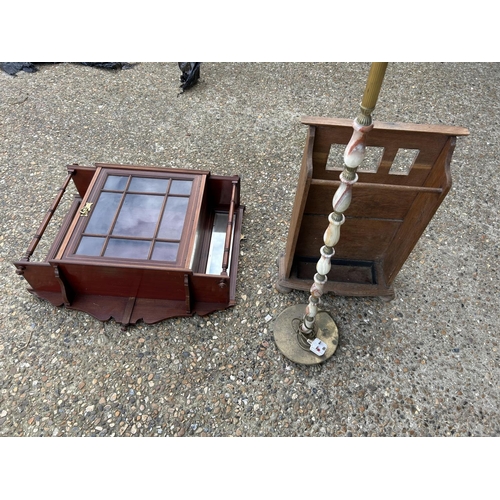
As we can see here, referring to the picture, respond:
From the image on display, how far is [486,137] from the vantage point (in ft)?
16.5

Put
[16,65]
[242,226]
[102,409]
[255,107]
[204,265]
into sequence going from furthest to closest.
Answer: [16,65] → [255,107] → [242,226] → [204,265] → [102,409]

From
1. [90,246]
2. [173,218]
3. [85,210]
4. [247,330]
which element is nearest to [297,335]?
[247,330]

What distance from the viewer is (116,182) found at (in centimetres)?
338

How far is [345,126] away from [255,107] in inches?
130

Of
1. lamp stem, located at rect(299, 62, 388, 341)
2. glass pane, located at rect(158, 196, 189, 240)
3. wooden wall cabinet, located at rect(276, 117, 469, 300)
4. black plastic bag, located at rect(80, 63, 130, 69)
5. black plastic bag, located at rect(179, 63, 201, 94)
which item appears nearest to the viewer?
lamp stem, located at rect(299, 62, 388, 341)

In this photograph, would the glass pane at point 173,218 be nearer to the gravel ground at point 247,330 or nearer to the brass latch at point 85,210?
the brass latch at point 85,210

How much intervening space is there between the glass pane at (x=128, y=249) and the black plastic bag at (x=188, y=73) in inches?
138

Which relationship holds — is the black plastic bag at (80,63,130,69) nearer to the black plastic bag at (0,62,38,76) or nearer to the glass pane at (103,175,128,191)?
the black plastic bag at (0,62,38,76)

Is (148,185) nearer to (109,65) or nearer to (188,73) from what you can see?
(188,73)

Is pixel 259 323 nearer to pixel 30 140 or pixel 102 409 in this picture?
pixel 102 409

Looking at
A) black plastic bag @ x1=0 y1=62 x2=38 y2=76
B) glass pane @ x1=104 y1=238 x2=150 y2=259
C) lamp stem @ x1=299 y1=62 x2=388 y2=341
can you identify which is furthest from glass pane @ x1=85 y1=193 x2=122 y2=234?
black plastic bag @ x1=0 y1=62 x2=38 y2=76

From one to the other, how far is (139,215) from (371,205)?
6.41 ft

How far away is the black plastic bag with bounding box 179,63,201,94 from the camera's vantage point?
5504mm
